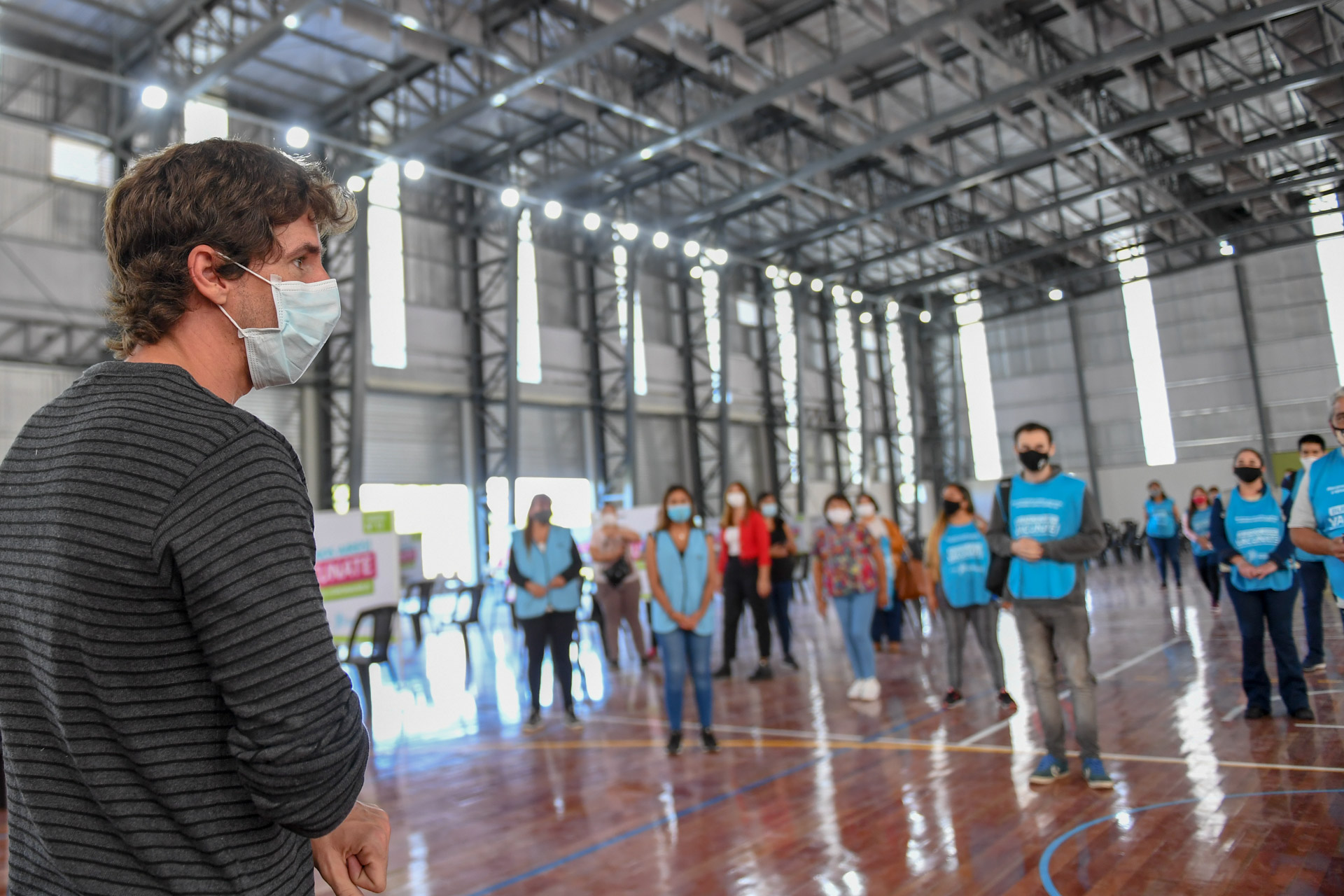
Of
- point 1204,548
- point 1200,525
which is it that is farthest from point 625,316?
point 1204,548

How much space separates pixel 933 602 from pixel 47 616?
23.7ft

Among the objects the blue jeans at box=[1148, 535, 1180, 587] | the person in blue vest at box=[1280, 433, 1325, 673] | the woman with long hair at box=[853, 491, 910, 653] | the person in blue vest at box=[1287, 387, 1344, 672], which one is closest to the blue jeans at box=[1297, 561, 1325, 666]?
the person in blue vest at box=[1280, 433, 1325, 673]

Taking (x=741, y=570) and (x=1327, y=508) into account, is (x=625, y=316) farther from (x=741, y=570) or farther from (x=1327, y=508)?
(x=1327, y=508)

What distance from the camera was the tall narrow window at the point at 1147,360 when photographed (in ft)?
81.7

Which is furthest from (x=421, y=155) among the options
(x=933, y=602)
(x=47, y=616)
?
(x=47, y=616)

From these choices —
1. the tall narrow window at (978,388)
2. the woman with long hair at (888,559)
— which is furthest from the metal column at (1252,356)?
the woman with long hair at (888,559)

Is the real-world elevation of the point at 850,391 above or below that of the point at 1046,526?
above

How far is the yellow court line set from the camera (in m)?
4.25

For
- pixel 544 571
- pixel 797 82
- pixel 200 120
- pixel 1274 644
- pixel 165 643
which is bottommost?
pixel 1274 644

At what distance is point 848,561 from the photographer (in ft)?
22.0

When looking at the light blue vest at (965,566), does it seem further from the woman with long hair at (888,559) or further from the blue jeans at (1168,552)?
the blue jeans at (1168,552)

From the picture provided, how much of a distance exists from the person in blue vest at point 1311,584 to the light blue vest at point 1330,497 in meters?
2.22

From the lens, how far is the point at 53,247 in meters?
12.5

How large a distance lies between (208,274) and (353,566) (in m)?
9.42
